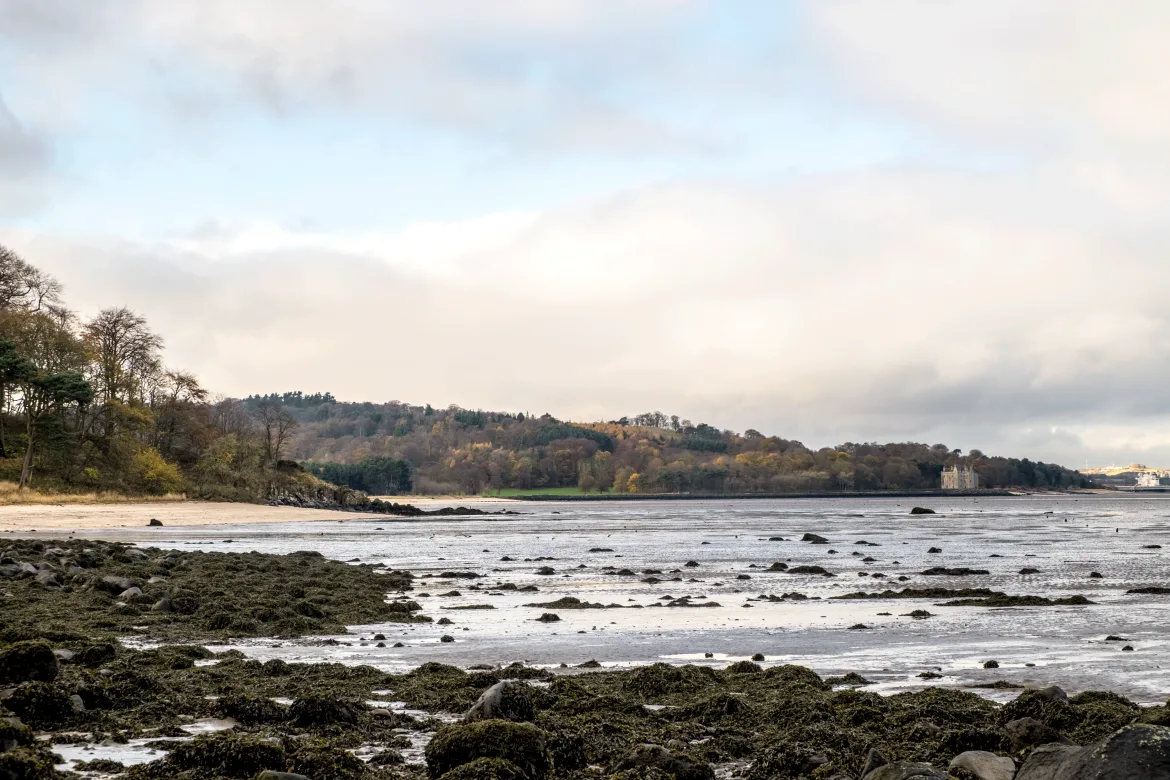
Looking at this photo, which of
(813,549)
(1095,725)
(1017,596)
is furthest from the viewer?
(813,549)

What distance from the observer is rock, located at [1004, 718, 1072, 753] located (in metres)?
8.08

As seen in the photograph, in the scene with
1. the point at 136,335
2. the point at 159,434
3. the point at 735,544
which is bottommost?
the point at 735,544

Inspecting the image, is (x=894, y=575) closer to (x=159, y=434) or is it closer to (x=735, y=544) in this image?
(x=735, y=544)

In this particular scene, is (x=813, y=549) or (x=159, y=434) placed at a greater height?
(x=159, y=434)

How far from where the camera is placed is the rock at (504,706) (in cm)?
844

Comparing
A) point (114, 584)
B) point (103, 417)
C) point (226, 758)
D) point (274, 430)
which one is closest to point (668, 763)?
point (226, 758)

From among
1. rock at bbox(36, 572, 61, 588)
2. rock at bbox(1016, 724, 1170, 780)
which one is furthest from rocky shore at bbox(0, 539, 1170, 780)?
rock at bbox(36, 572, 61, 588)

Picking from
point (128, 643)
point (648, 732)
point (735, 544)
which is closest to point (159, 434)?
point (735, 544)

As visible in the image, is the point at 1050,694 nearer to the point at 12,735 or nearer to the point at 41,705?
the point at 12,735

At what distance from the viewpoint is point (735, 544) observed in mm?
51688

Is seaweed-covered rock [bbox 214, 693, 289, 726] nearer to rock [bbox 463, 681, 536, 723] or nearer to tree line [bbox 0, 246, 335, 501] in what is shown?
rock [bbox 463, 681, 536, 723]

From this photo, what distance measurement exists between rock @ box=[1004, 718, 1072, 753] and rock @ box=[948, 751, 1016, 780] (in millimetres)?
1029

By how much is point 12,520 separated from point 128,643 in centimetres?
4420

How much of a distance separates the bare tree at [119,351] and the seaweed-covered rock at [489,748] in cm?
8243
